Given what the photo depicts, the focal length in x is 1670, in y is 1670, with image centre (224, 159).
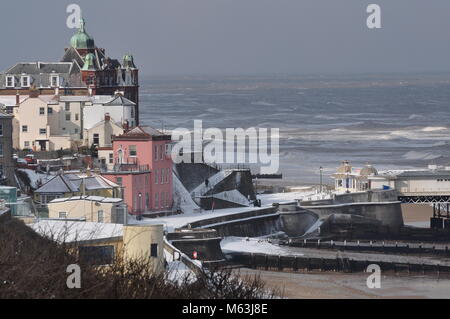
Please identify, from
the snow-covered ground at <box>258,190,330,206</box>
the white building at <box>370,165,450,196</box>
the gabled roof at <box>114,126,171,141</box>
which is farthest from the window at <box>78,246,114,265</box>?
the white building at <box>370,165,450,196</box>

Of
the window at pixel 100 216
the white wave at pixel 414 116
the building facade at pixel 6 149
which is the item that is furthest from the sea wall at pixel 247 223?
the white wave at pixel 414 116

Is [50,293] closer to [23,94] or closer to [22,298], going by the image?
[22,298]

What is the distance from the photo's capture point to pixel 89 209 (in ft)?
181

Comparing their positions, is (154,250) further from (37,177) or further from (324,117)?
(324,117)

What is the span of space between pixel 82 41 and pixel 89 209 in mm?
42622

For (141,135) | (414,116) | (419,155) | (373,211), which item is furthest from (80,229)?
(414,116)

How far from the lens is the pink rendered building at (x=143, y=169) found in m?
63.5

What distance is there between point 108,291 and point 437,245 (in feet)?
115

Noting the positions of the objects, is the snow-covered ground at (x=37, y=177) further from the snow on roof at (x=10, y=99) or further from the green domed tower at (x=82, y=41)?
the green domed tower at (x=82, y=41)

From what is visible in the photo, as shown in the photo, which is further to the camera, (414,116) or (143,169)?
(414,116)

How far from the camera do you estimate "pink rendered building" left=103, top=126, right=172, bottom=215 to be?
6350cm

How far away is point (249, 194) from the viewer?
72000 mm
